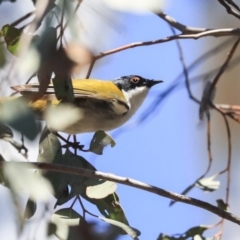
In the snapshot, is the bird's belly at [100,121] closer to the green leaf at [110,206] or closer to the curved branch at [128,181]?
the green leaf at [110,206]

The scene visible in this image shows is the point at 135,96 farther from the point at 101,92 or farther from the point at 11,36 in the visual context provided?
the point at 11,36

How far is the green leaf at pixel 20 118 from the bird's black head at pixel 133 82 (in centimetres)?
159

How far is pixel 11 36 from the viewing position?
0.91 m

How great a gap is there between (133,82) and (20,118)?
5.58 feet

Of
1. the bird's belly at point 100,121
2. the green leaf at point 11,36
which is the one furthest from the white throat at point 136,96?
the green leaf at point 11,36

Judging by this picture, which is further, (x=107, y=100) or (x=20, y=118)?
(x=107, y=100)

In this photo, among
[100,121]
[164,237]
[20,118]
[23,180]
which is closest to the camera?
→ [20,118]

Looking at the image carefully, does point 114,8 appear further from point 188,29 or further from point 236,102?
point 236,102

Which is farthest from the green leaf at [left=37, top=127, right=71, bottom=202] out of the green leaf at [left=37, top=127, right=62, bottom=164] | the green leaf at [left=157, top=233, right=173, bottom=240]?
the green leaf at [left=157, top=233, right=173, bottom=240]

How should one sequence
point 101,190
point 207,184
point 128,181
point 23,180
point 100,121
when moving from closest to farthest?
point 23,180 < point 128,181 < point 101,190 < point 207,184 < point 100,121

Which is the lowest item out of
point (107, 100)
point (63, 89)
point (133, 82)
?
point (63, 89)

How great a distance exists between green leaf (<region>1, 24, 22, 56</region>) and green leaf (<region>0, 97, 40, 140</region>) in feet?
0.35

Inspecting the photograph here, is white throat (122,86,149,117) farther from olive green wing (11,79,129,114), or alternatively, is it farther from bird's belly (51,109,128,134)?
bird's belly (51,109,128,134)

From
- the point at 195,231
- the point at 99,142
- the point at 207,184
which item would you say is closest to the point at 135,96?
the point at 207,184
